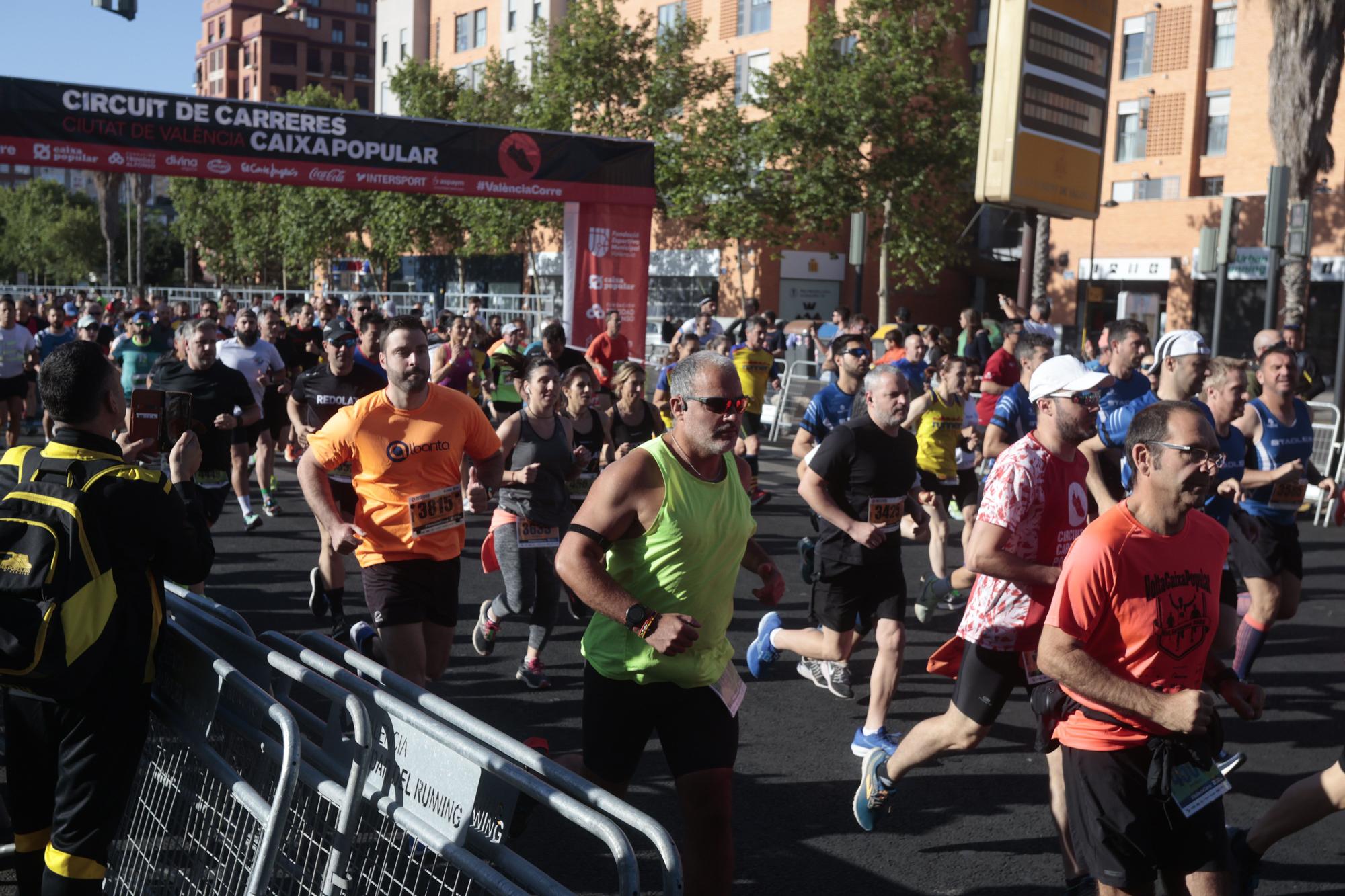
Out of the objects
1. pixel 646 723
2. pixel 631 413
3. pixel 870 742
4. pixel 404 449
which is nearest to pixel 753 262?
pixel 631 413

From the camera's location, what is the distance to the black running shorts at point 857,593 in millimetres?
6406

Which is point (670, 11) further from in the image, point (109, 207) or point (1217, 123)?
point (109, 207)

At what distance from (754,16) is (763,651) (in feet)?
134

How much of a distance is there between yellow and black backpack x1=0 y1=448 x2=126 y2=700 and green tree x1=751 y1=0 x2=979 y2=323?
31.6m

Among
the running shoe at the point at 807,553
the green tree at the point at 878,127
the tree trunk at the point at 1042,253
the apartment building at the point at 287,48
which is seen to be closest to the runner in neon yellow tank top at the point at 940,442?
the running shoe at the point at 807,553

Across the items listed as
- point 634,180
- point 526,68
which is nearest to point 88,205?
point 526,68

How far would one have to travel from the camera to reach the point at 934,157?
111 ft

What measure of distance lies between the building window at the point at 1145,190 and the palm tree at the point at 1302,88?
14.5 m

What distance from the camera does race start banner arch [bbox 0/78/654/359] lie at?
1619cm

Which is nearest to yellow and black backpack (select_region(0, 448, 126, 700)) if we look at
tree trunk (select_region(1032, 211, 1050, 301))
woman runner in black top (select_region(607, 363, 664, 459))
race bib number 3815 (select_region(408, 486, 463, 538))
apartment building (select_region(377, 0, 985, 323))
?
race bib number 3815 (select_region(408, 486, 463, 538))

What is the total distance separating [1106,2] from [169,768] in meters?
13.1

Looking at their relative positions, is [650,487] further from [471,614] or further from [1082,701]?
[471,614]

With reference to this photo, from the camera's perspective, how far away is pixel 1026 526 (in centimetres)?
471

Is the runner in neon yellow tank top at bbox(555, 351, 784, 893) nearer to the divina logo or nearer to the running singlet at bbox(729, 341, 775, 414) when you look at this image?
the divina logo
